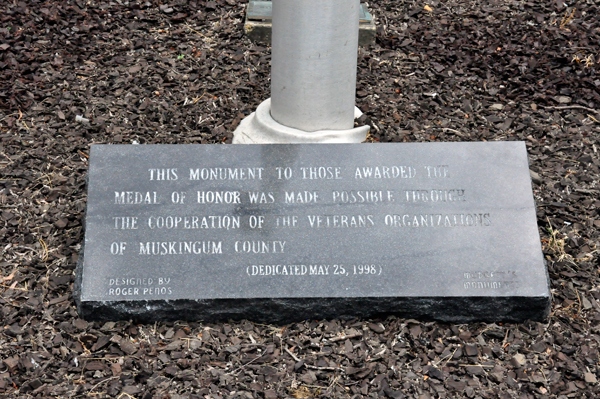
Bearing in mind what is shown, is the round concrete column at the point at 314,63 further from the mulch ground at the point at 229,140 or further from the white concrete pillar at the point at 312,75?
the mulch ground at the point at 229,140

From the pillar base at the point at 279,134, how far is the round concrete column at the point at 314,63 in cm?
5

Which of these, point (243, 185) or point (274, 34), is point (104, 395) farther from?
point (274, 34)

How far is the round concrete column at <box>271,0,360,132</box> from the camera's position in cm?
442

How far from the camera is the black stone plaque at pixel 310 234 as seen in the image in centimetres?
387

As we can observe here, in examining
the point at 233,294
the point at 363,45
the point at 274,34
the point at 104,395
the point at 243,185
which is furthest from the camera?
the point at 363,45

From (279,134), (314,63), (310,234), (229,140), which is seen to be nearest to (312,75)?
(314,63)

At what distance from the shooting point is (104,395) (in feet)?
11.8

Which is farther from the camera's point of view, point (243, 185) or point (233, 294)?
point (243, 185)

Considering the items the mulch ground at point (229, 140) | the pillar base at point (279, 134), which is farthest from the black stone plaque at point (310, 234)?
the pillar base at point (279, 134)

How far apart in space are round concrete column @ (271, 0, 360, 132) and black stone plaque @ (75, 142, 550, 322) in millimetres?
584

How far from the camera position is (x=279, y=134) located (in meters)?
4.77

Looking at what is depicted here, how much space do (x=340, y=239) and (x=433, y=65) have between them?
263 centimetres

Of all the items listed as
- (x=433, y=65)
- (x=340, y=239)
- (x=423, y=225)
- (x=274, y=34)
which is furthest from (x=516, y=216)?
(x=433, y=65)

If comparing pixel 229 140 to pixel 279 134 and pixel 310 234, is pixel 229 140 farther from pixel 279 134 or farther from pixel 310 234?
pixel 310 234
